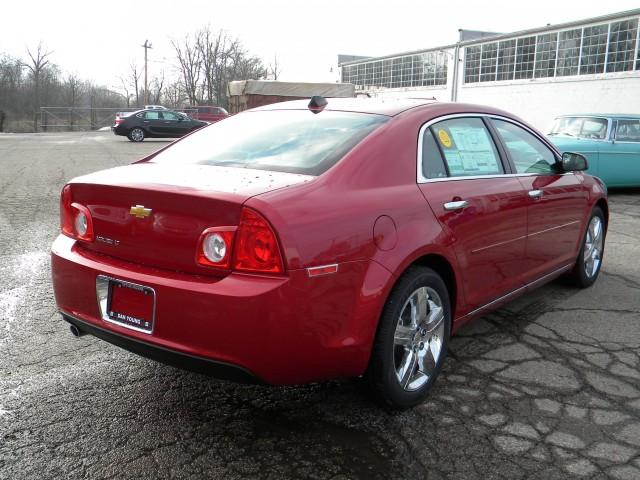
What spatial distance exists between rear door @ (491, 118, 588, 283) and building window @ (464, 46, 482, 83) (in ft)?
92.2

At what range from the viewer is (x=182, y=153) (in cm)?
334

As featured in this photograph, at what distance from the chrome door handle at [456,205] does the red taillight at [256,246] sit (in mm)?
1149

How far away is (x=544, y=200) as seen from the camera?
4.05 m

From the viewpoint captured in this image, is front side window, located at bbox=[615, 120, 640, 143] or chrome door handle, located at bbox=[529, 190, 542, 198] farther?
front side window, located at bbox=[615, 120, 640, 143]

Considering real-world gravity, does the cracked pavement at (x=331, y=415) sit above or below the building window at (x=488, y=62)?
below

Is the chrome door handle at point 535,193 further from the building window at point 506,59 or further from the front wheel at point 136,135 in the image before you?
the building window at point 506,59

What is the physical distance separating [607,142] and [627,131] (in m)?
0.68

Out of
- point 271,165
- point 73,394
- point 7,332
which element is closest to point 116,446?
point 73,394

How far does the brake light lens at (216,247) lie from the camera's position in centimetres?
240

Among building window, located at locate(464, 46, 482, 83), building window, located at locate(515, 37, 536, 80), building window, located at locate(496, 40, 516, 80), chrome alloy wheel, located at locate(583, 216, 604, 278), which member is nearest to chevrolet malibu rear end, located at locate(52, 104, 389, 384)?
chrome alloy wheel, located at locate(583, 216, 604, 278)

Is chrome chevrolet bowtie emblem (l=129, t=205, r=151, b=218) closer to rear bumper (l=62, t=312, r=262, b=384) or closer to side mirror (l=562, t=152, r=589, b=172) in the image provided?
rear bumper (l=62, t=312, r=262, b=384)

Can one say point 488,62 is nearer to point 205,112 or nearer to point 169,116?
point 169,116

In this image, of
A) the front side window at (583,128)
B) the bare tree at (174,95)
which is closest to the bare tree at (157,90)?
the bare tree at (174,95)

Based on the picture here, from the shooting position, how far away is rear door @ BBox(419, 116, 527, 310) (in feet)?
10.4
